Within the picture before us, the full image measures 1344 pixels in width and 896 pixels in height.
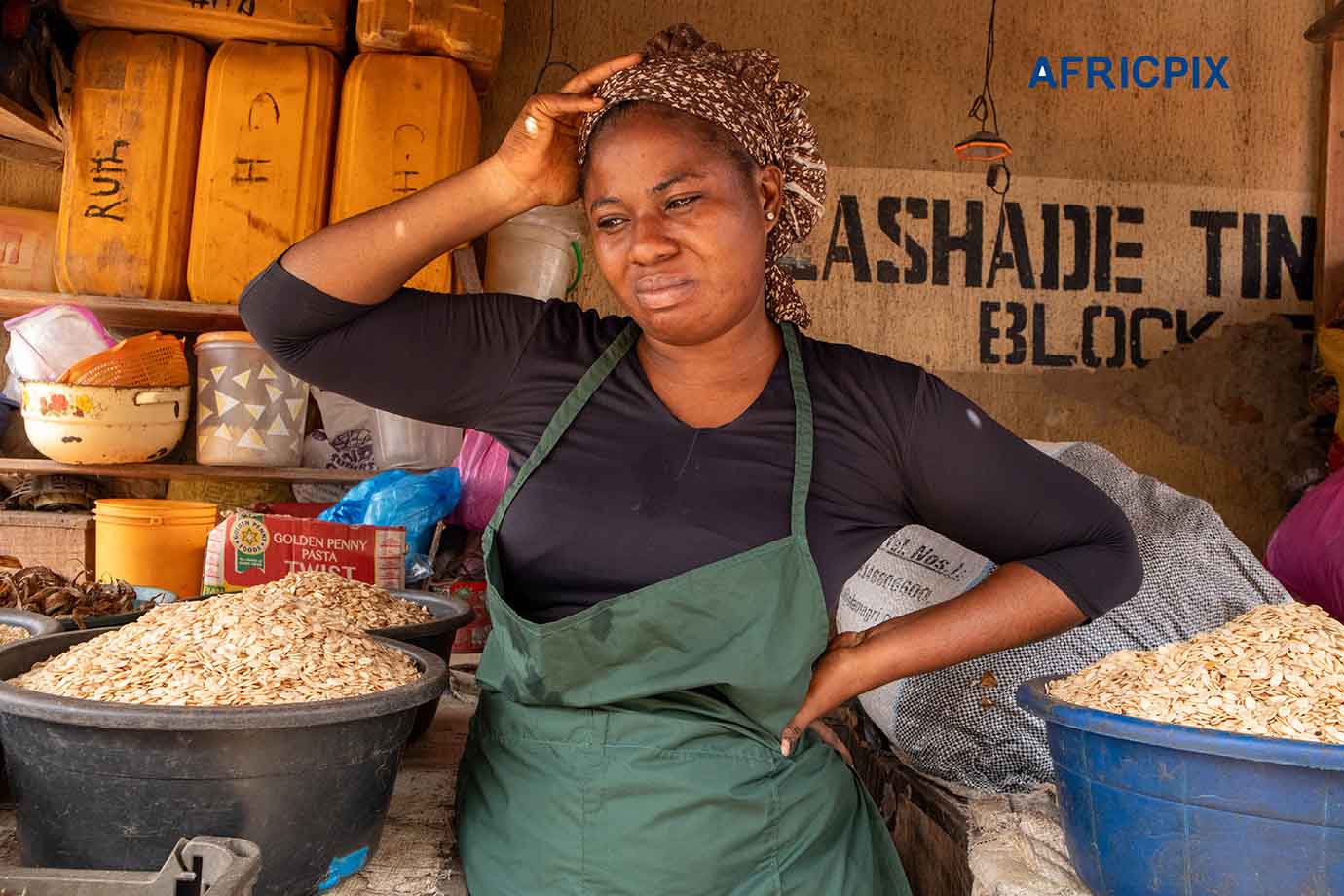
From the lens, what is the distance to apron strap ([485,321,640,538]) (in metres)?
1.31

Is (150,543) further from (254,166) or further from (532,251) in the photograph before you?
(532,251)

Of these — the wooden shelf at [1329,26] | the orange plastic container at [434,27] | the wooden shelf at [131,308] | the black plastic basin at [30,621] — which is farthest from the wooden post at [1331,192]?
the black plastic basin at [30,621]

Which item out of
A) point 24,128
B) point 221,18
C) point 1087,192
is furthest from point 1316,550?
point 24,128

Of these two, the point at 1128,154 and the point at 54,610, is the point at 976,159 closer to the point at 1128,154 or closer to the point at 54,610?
the point at 1128,154

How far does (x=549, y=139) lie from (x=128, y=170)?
2.24 m

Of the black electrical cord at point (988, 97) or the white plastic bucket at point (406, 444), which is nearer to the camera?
the white plastic bucket at point (406, 444)

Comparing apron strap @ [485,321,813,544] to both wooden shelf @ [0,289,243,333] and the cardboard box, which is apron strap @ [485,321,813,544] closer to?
the cardboard box

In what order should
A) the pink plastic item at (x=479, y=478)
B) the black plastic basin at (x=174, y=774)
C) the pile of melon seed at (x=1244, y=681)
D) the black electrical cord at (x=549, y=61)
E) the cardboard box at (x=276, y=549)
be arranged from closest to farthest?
the black plastic basin at (x=174, y=774), the pile of melon seed at (x=1244, y=681), the cardboard box at (x=276, y=549), the pink plastic item at (x=479, y=478), the black electrical cord at (x=549, y=61)

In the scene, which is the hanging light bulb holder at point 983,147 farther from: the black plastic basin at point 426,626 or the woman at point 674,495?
the black plastic basin at point 426,626

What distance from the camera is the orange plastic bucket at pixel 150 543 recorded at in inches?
110

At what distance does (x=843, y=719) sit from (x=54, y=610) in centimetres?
155

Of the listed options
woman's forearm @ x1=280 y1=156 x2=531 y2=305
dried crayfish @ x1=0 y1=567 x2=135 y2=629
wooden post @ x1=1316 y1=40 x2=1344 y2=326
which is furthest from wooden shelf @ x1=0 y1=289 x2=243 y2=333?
wooden post @ x1=1316 y1=40 x2=1344 y2=326

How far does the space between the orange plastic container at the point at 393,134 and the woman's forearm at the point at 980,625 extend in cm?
205

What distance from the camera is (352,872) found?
1149 millimetres
